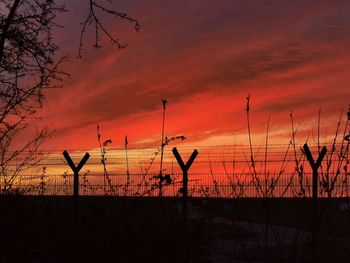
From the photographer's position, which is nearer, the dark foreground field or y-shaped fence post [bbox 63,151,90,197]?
the dark foreground field

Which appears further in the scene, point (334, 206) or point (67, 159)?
point (67, 159)

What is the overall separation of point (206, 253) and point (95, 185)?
4.20 metres

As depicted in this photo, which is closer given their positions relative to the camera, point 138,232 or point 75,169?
point 138,232

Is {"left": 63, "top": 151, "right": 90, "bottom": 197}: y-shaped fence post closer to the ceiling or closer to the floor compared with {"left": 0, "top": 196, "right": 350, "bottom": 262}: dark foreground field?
closer to the ceiling

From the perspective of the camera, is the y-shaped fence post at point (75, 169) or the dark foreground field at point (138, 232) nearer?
the dark foreground field at point (138, 232)

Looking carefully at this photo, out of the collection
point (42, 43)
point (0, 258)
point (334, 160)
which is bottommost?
point (0, 258)

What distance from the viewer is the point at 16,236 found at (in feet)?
23.0

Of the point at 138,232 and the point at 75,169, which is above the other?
the point at 75,169

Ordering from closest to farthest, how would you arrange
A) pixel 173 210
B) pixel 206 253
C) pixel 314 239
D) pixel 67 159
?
pixel 314 239, pixel 206 253, pixel 173 210, pixel 67 159

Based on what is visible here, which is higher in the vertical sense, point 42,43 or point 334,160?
point 42,43

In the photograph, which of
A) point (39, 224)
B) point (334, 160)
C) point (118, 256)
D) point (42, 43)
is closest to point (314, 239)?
point (334, 160)

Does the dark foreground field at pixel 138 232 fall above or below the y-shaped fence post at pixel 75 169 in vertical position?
below

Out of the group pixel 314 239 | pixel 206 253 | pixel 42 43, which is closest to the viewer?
pixel 314 239

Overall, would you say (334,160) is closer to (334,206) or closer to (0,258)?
(334,206)
